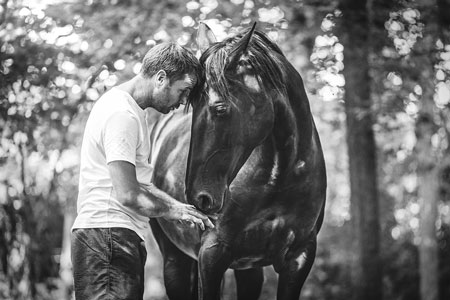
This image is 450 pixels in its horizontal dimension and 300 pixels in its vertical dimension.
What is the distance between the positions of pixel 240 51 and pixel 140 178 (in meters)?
0.75

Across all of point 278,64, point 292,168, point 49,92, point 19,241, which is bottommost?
point 19,241

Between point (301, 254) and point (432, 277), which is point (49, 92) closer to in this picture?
point (301, 254)

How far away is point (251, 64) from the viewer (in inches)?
115

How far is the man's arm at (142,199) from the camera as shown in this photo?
245 cm

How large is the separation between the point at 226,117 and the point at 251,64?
1.06 feet

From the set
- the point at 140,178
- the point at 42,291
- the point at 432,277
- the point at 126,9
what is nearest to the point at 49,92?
the point at 126,9

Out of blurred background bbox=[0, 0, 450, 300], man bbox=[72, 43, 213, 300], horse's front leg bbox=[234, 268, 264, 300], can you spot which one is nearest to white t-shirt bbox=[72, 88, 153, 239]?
man bbox=[72, 43, 213, 300]

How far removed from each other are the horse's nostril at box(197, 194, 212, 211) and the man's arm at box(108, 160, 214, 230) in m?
0.12

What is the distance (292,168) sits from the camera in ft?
10.5

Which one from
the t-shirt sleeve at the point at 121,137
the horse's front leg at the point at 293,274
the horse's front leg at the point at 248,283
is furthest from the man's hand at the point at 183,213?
the horse's front leg at the point at 248,283

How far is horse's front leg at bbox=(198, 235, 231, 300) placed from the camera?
10.4 feet

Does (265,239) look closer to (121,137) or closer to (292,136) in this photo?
(292,136)

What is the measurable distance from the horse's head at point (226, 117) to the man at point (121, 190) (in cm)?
15

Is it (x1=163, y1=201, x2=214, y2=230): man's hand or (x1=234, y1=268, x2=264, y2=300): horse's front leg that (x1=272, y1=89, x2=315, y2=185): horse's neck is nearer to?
(x1=163, y1=201, x2=214, y2=230): man's hand
